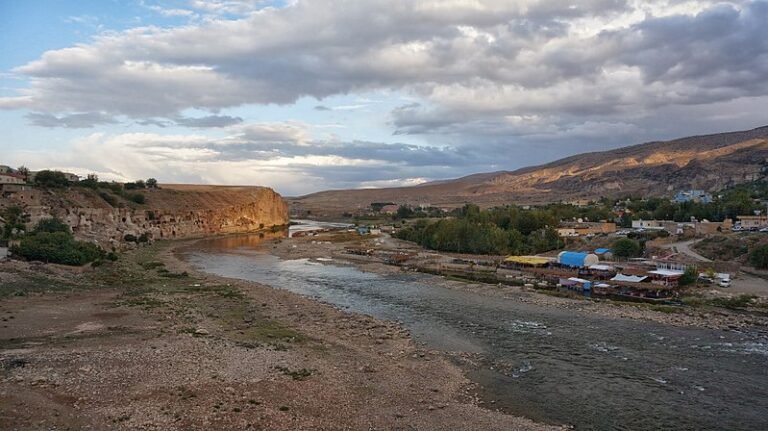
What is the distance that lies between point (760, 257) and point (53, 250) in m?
55.6

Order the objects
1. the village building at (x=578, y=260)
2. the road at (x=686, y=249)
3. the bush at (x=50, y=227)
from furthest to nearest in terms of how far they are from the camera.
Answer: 1. the bush at (x=50, y=227)
2. the road at (x=686, y=249)
3. the village building at (x=578, y=260)

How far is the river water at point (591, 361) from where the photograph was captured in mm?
16812

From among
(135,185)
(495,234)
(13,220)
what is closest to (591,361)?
(495,234)

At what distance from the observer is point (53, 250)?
3934 cm

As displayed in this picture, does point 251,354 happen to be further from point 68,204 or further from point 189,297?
point 68,204

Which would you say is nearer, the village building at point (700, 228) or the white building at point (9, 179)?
the village building at point (700, 228)

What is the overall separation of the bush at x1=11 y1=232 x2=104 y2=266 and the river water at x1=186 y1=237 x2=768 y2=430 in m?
18.3

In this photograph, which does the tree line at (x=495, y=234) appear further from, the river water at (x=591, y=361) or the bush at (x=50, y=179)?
the bush at (x=50, y=179)

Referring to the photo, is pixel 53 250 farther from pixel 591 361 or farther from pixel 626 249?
pixel 626 249

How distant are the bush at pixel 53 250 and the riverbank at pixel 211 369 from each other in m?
6.91

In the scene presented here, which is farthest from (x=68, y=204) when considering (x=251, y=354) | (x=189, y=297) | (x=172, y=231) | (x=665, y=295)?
(x=665, y=295)

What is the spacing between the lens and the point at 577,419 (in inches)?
639

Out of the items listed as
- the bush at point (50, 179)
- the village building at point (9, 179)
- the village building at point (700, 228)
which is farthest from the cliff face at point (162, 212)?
the village building at point (700, 228)

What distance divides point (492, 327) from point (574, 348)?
195 inches
